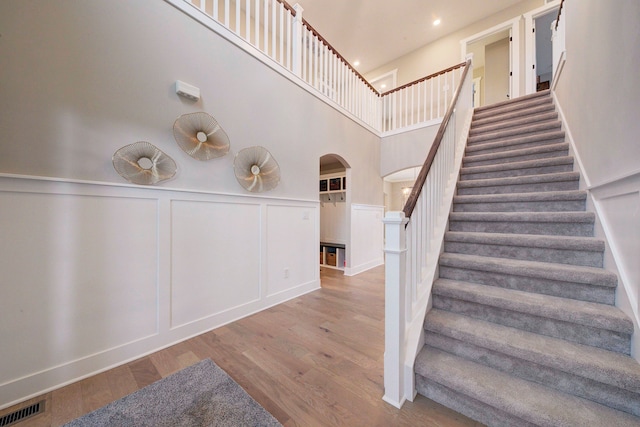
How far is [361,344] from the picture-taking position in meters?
1.99

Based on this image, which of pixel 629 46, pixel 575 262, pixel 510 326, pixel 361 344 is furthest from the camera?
pixel 361 344

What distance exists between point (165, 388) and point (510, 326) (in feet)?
7.24

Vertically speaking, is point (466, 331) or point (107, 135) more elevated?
point (107, 135)

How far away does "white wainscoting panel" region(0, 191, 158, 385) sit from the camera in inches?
55.1

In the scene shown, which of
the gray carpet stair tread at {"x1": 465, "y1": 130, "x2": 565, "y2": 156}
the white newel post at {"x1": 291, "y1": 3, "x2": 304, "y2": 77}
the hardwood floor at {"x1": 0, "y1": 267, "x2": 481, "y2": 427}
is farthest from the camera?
the white newel post at {"x1": 291, "y1": 3, "x2": 304, "y2": 77}

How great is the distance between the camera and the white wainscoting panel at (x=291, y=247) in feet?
9.32

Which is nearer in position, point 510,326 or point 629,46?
point 629,46

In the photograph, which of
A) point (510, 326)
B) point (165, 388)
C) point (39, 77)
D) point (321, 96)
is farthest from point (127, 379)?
point (321, 96)

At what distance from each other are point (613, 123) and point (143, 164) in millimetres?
3293

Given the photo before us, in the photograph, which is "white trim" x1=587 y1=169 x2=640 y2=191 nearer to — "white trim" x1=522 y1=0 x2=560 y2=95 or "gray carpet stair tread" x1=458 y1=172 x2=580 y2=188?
"gray carpet stair tread" x1=458 y1=172 x2=580 y2=188

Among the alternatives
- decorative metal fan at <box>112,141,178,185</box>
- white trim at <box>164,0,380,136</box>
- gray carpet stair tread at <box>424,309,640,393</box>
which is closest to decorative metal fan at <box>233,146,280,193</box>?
decorative metal fan at <box>112,141,178,185</box>

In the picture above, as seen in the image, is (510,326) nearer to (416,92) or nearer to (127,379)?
(127,379)

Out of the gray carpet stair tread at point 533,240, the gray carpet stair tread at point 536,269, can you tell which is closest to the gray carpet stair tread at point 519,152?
the gray carpet stair tread at point 533,240

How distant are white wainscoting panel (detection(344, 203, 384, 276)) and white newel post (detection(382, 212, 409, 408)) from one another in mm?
2819
